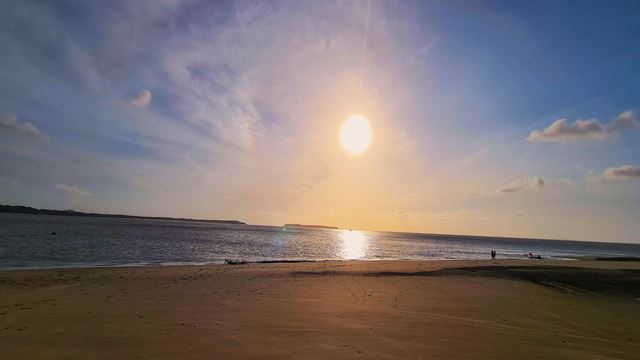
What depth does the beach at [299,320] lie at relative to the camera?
1034cm

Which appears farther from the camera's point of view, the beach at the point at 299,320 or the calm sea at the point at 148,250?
the calm sea at the point at 148,250

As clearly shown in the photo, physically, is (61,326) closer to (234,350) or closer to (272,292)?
(234,350)

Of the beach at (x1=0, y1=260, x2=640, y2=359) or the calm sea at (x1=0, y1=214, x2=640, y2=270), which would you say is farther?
the calm sea at (x1=0, y1=214, x2=640, y2=270)

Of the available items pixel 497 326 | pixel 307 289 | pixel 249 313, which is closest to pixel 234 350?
pixel 249 313

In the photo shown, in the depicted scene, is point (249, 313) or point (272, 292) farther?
point (272, 292)

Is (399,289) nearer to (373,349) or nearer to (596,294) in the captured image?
(373,349)

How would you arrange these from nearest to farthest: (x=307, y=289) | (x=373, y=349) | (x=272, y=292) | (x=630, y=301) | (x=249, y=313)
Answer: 1. (x=373, y=349)
2. (x=249, y=313)
3. (x=272, y=292)
4. (x=307, y=289)
5. (x=630, y=301)

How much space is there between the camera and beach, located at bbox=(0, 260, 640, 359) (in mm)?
10344

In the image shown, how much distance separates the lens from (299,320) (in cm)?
1356

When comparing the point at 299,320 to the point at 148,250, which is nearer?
the point at 299,320

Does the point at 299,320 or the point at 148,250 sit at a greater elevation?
the point at 148,250

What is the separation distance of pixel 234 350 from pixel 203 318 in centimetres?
400

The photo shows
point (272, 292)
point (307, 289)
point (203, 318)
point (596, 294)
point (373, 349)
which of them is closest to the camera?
point (373, 349)

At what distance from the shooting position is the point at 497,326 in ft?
46.5
